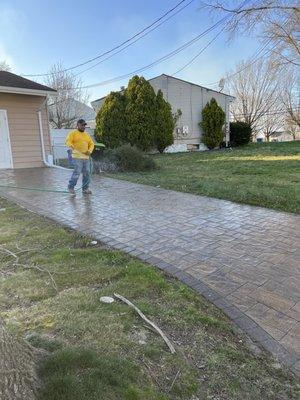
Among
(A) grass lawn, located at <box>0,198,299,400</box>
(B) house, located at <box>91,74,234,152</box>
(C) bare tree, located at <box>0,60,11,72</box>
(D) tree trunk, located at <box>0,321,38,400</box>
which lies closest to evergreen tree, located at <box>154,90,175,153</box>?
(B) house, located at <box>91,74,234,152</box>

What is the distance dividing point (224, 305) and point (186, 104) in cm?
1974

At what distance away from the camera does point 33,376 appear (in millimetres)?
1926

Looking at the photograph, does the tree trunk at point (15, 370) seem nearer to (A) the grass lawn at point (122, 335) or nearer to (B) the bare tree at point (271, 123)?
(A) the grass lawn at point (122, 335)

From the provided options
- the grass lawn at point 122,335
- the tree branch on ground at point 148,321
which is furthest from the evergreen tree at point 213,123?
the tree branch on ground at point 148,321

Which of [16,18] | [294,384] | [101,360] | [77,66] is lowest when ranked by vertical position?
[294,384]

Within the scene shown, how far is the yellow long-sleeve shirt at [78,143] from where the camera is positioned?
298 inches

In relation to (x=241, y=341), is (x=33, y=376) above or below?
above

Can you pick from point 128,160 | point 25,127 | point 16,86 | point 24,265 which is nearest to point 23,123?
point 25,127

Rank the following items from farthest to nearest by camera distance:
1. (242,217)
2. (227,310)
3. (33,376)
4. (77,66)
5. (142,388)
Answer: (77,66), (242,217), (227,310), (142,388), (33,376)

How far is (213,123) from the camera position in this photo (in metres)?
21.2

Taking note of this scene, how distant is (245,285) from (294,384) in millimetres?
1285

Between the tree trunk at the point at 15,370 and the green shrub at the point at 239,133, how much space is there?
2147 centimetres

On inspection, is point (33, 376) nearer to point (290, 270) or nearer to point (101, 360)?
point (101, 360)

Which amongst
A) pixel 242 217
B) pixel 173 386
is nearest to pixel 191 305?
pixel 173 386
